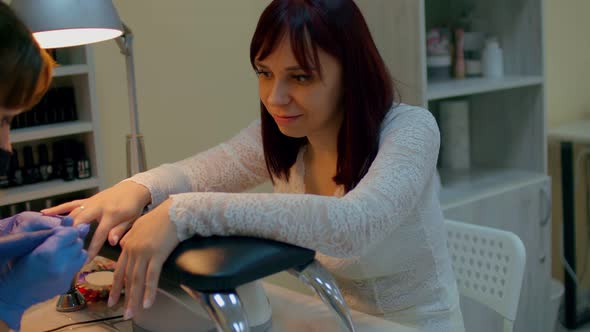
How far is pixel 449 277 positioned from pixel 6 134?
0.90 meters

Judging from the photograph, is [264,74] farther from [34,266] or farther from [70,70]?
[70,70]

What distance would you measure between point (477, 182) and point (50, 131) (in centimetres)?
135

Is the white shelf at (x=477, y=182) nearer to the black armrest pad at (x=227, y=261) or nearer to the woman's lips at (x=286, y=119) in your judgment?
the woman's lips at (x=286, y=119)

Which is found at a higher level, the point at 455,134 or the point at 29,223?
the point at 29,223

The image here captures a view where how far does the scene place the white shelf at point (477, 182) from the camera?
2.20 metres

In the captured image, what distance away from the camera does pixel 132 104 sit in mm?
1673

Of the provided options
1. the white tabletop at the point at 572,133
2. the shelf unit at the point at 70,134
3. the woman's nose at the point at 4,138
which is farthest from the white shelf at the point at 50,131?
the white tabletop at the point at 572,133

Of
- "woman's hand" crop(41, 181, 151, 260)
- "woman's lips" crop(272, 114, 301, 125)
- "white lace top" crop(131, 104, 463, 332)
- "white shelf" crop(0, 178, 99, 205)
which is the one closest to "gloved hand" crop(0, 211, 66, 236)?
"woman's hand" crop(41, 181, 151, 260)

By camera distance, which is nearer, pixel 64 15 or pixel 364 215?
pixel 364 215

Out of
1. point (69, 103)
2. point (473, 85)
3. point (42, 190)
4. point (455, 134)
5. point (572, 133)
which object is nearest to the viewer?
point (42, 190)

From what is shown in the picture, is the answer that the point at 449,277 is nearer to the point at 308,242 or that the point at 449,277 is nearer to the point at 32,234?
the point at 308,242

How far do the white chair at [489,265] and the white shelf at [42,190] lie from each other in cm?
98

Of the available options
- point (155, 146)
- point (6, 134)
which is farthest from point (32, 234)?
point (155, 146)

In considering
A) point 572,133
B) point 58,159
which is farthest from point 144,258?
point 572,133
